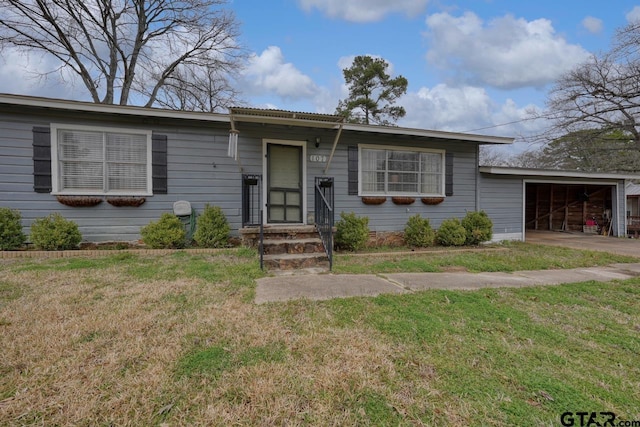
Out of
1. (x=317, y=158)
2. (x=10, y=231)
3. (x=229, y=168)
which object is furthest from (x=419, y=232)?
(x=10, y=231)

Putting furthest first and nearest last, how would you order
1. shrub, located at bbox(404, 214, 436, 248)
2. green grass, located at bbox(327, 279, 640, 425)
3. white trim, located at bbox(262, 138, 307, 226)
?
shrub, located at bbox(404, 214, 436, 248) → white trim, located at bbox(262, 138, 307, 226) → green grass, located at bbox(327, 279, 640, 425)

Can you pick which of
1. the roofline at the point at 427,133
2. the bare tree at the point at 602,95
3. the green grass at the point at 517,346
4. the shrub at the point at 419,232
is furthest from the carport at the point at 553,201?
the bare tree at the point at 602,95

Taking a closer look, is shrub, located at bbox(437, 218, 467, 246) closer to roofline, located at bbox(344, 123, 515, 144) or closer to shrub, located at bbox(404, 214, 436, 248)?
shrub, located at bbox(404, 214, 436, 248)

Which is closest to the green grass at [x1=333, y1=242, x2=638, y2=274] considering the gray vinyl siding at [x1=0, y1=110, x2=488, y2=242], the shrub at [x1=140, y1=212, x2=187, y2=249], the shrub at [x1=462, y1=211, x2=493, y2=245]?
the shrub at [x1=462, y1=211, x2=493, y2=245]

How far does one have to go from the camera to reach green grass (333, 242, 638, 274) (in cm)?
488

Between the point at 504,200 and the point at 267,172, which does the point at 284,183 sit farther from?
the point at 504,200

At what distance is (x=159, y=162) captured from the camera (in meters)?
5.86

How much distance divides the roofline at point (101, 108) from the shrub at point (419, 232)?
4.52m

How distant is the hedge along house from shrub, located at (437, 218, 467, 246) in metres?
0.56

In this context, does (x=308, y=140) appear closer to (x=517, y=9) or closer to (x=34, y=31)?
(x=517, y=9)

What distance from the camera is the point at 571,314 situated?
292 cm

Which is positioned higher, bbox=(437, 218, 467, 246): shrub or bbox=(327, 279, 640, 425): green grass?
bbox=(437, 218, 467, 246): shrub

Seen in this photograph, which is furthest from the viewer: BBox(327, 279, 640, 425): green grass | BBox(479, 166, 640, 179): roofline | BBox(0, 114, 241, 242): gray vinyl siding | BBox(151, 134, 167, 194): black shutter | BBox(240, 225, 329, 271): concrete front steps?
BBox(479, 166, 640, 179): roofline

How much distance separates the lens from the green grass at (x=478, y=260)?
16.0 ft
